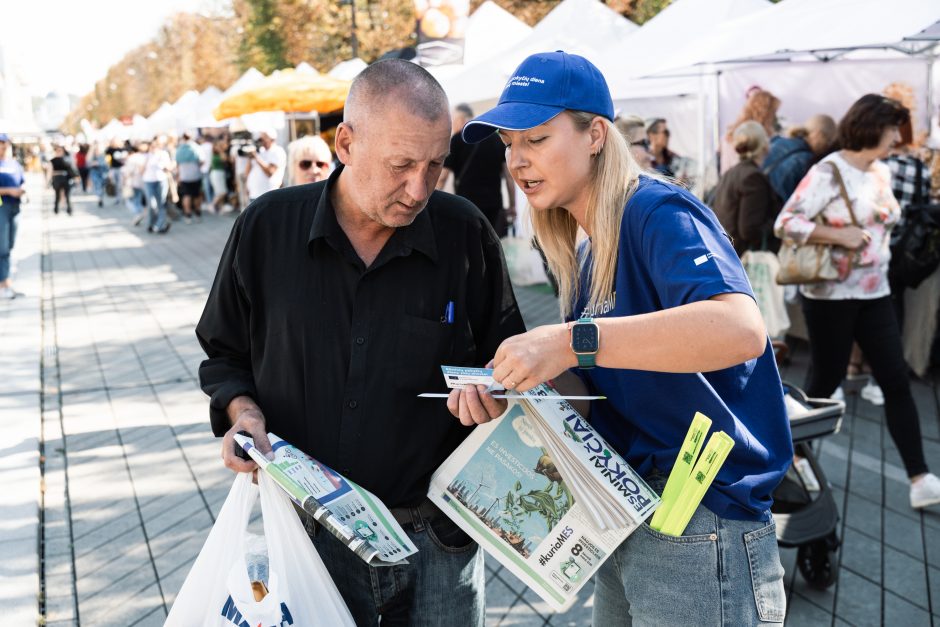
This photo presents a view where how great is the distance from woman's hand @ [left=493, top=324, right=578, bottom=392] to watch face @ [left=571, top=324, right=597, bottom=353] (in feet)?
0.04

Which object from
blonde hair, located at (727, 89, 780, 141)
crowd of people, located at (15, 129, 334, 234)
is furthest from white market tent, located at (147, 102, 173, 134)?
blonde hair, located at (727, 89, 780, 141)

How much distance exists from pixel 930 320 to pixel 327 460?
227 inches

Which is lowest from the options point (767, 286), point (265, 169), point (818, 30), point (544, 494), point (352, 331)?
point (767, 286)

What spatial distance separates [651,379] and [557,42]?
953cm

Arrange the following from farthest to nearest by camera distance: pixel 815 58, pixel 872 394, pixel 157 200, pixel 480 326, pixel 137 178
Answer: pixel 137 178 → pixel 157 200 → pixel 815 58 → pixel 872 394 → pixel 480 326

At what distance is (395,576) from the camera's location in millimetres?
1955

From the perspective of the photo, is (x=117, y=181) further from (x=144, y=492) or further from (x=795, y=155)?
(x=795, y=155)

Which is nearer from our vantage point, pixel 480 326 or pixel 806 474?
pixel 480 326

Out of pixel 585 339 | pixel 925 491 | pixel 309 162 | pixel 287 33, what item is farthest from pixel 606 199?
pixel 287 33

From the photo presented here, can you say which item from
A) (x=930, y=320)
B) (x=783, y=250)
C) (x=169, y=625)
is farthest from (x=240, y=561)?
(x=930, y=320)

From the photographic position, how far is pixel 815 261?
14.6 ft

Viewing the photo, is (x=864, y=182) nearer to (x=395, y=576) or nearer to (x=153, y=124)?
(x=395, y=576)

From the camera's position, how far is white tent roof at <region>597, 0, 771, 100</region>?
821 centimetres

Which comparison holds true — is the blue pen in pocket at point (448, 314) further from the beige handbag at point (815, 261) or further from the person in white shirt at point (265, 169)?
the person in white shirt at point (265, 169)
